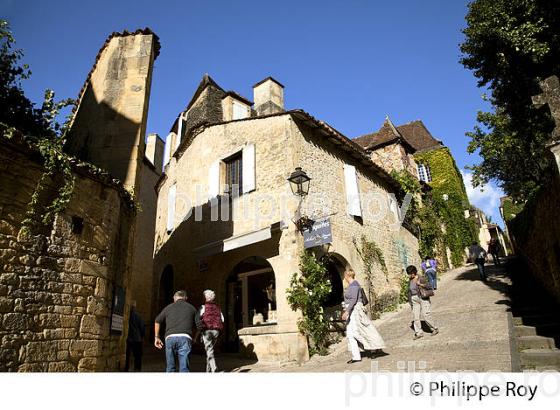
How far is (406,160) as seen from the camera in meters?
18.1

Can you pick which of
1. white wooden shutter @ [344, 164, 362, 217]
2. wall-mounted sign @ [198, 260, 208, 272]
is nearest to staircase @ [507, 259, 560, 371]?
white wooden shutter @ [344, 164, 362, 217]

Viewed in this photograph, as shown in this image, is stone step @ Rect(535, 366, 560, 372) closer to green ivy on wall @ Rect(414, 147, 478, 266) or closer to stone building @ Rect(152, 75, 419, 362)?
stone building @ Rect(152, 75, 419, 362)

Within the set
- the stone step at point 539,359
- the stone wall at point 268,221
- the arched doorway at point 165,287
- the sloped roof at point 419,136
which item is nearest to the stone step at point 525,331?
the stone step at point 539,359

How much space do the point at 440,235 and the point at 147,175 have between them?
49.9 ft

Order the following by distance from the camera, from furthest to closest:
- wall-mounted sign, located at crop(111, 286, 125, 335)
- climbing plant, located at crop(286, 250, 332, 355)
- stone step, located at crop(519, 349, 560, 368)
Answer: climbing plant, located at crop(286, 250, 332, 355), wall-mounted sign, located at crop(111, 286, 125, 335), stone step, located at crop(519, 349, 560, 368)

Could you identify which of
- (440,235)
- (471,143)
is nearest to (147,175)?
(471,143)

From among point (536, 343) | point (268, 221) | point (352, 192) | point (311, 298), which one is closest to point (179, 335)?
point (311, 298)

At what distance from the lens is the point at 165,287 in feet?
41.4

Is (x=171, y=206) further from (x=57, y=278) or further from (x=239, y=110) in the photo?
(x=57, y=278)

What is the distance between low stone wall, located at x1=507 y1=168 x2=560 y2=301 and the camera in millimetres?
5820

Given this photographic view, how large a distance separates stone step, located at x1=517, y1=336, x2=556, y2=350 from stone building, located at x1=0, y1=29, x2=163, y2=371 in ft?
20.5

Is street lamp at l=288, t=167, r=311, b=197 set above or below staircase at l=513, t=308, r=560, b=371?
above

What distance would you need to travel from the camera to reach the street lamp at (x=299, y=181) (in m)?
8.63

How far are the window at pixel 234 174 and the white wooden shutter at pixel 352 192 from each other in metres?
3.42
